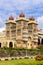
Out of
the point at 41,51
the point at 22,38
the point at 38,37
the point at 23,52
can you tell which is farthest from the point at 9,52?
the point at 38,37

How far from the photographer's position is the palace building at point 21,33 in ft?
187

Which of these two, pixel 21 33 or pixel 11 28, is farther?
pixel 11 28

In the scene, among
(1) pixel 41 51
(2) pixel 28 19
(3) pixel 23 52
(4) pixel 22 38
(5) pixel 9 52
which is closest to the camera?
(5) pixel 9 52

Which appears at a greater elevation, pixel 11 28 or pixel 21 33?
pixel 11 28

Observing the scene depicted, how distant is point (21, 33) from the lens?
57469 mm

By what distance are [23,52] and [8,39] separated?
765 inches

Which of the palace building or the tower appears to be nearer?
the palace building

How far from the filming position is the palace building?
56919 millimetres

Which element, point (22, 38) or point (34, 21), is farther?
point (34, 21)

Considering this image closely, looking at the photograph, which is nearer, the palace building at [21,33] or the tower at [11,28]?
the palace building at [21,33]

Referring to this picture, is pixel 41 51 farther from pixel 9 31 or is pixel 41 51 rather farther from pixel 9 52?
pixel 9 31

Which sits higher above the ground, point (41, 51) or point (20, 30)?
point (20, 30)

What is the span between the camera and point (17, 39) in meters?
57.8

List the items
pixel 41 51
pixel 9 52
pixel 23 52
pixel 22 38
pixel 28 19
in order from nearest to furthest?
pixel 9 52 < pixel 23 52 < pixel 41 51 < pixel 22 38 < pixel 28 19
